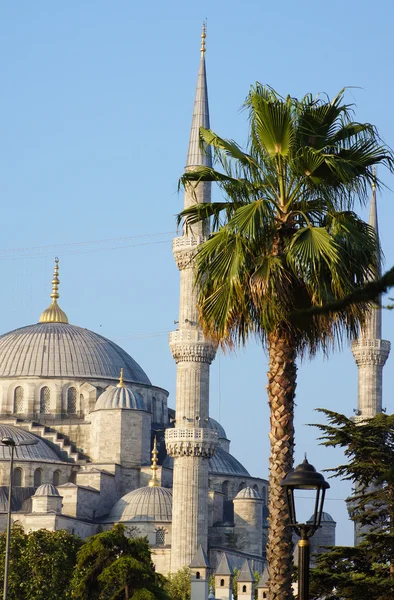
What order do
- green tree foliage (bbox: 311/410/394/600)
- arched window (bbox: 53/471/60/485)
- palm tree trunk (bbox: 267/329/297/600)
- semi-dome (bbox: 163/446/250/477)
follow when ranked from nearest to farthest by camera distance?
palm tree trunk (bbox: 267/329/297/600), green tree foliage (bbox: 311/410/394/600), arched window (bbox: 53/471/60/485), semi-dome (bbox: 163/446/250/477)

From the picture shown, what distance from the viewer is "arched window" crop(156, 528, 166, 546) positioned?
61.5 metres

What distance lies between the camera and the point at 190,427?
180 feet

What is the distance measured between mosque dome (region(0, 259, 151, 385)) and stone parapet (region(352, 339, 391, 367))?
15.6 meters

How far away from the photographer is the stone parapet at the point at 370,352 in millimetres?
61625

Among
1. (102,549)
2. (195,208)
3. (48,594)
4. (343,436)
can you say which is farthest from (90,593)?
(195,208)

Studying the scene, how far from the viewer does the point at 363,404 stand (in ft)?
200

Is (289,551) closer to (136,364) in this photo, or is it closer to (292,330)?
(292,330)

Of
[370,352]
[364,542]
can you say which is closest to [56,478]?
[370,352]

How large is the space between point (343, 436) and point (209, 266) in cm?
910

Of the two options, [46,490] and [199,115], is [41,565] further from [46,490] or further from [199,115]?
[199,115]

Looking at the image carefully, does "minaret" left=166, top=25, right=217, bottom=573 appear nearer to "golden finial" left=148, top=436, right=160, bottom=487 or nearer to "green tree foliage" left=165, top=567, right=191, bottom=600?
"green tree foliage" left=165, top=567, right=191, bottom=600

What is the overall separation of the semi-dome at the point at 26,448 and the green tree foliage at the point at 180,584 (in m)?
13.6

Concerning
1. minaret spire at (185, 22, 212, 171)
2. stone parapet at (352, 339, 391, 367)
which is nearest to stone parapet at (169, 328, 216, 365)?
minaret spire at (185, 22, 212, 171)

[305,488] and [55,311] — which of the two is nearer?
[305,488]
